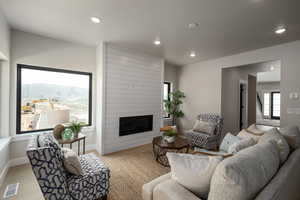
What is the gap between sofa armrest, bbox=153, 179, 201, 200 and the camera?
98 centimetres

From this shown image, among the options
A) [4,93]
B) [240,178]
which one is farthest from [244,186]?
[4,93]

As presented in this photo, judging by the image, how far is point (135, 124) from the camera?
12.8 feet

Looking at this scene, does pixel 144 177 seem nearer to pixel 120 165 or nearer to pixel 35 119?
pixel 120 165

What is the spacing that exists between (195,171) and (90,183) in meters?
1.28

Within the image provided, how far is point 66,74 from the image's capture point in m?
3.34

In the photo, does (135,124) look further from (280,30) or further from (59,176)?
(280,30)

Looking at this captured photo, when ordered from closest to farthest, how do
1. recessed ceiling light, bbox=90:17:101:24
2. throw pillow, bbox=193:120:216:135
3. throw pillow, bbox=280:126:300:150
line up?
throw pillow, bbox=280:126:300:150 → recessed ceiling light, bbox=90:17:101:24 → throw pillow, bbox=193:120:216:135

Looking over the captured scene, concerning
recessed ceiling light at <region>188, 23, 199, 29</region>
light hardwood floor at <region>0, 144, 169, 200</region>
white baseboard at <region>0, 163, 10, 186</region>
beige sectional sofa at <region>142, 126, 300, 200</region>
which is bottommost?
light hardwood floor at <region>0, 144, 169, 200</region>

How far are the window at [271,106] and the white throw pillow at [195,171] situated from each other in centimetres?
1025

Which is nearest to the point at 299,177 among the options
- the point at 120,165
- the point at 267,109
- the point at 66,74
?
the point at 120,165

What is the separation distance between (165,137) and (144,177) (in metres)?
0.89

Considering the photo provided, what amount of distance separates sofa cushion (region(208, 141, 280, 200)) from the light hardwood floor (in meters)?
1.44

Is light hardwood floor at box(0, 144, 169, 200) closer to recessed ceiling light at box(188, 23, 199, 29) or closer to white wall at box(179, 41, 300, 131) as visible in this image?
white wall at box(179, 41, 300, 131)

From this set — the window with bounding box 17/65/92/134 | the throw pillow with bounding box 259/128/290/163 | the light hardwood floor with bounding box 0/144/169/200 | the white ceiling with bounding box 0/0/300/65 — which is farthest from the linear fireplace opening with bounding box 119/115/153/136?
the throw pillow with bounding box 259/128/290/163
